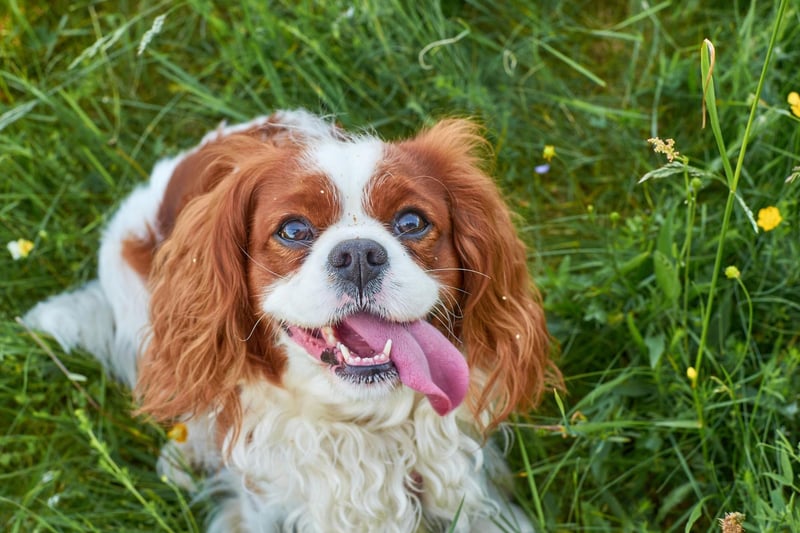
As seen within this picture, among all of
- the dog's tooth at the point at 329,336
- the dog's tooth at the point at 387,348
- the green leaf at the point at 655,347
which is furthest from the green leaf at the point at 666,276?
the dog's tooth at the point at 329,336

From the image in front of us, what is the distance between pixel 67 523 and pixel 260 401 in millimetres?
872

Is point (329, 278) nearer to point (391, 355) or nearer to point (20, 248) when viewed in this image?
point (391, 355)

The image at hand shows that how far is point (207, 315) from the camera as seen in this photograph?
2.68 metres

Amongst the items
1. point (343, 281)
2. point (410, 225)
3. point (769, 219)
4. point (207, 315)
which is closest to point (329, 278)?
point (343, 281)

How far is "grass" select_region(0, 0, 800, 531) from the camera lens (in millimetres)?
3113

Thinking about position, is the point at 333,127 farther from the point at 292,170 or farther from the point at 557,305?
the point at 557,305

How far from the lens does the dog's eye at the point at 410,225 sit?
2.50 m

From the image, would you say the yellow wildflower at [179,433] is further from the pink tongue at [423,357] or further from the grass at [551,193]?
the pink tongue at [423,357]

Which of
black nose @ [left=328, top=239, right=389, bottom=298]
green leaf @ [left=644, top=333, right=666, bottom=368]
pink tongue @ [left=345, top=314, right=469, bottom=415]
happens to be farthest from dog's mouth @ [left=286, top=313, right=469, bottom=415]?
green leaf @ [left=644, top=333, right=666, bottom=368]

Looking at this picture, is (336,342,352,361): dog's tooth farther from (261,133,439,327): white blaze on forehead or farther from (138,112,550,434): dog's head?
(261,133,439,327): white blaze on forehead

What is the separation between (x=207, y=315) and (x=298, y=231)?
40cm

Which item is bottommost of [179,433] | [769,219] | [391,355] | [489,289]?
[179,433]

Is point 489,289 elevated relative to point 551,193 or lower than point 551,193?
elevated

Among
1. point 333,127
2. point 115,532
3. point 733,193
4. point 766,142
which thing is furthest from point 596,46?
point 115,532
